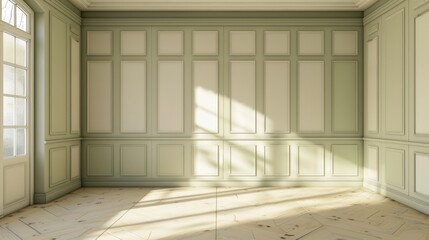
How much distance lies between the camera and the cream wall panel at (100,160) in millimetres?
6516

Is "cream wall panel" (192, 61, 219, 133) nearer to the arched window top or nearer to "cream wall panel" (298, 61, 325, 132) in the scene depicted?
"cream wall panel" (298, 61, 325, 132)

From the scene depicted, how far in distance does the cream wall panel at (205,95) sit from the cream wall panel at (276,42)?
97 cm

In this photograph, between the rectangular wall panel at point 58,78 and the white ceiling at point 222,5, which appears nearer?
the rectangular wall panel at point 58,78

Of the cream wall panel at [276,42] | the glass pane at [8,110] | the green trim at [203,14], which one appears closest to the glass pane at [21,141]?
the glass pane at [8,110]

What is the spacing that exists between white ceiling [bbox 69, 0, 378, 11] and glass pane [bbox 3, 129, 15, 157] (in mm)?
2615

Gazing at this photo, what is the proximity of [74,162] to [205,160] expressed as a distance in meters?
2.27

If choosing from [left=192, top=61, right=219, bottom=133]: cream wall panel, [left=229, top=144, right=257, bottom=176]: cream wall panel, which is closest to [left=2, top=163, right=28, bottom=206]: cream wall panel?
[left=192, top=61, right=219, bottom=133]: cream wall panel

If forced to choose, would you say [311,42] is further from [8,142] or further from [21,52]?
[8,142]

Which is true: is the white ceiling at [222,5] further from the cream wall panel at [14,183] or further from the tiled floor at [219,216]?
the tiled floor at [219,216]

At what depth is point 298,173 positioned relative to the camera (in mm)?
6520

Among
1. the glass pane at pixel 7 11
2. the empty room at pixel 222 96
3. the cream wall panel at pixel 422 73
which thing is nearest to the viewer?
the glass pane at pixel 7 11

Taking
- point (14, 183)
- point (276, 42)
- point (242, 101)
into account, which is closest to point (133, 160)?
point (14, 183)

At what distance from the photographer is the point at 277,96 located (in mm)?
6508

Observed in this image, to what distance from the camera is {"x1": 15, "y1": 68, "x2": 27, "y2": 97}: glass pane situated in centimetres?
486
